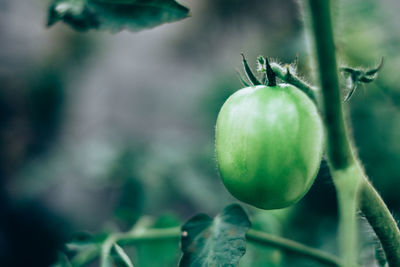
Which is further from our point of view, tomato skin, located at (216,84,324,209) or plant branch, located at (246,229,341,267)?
plant branch, located at (246,229,341,267)

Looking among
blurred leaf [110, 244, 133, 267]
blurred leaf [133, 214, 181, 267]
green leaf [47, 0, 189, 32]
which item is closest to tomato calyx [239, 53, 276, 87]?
green leaf [47, 0, 189, 32]

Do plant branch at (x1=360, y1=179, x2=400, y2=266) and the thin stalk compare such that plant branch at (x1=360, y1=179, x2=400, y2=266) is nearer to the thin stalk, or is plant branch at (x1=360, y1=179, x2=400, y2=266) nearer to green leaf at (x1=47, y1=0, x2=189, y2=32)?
the thin stalk

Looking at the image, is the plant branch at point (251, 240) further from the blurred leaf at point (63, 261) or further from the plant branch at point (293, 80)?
the plant branch at point (293, 80)

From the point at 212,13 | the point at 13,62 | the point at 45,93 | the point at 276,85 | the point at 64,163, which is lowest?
the point at 64,163

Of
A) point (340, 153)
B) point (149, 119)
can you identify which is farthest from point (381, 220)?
point (149, 119)

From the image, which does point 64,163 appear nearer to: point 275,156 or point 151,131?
point 275,156

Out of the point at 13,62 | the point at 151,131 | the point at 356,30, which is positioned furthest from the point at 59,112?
the point at 356,30
